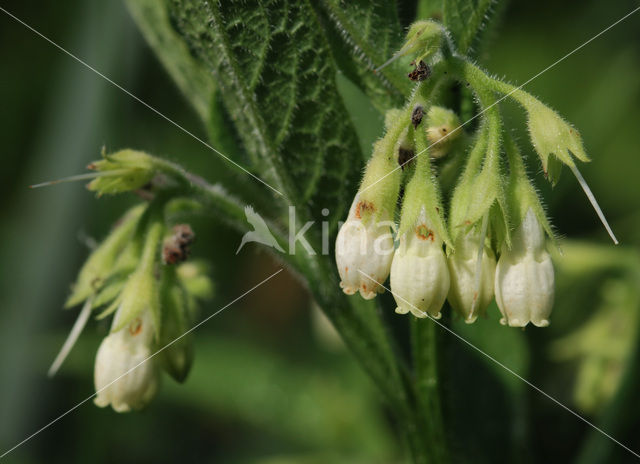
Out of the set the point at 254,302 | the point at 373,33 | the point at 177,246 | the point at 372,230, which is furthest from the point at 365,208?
the point at 254,302

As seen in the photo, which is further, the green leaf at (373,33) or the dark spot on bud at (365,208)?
the green leaf at (373,33)

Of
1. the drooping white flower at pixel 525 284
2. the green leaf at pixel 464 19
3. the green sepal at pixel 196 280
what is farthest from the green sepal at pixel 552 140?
the green sepal at pixel 196 280

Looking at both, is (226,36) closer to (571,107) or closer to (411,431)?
(411,431)

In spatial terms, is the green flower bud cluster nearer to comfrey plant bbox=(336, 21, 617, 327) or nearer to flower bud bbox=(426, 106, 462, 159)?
comfrey plant bbox=(336, 21, 617, 327)

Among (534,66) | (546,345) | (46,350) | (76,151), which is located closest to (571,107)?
(534,66)

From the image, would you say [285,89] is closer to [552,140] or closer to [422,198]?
[422,198]

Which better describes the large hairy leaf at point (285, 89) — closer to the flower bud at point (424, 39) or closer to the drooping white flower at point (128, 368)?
the flower bud at point (424, 39)

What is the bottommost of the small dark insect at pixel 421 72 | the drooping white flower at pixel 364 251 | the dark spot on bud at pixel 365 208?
the drooping white flower at pixel 364 251
